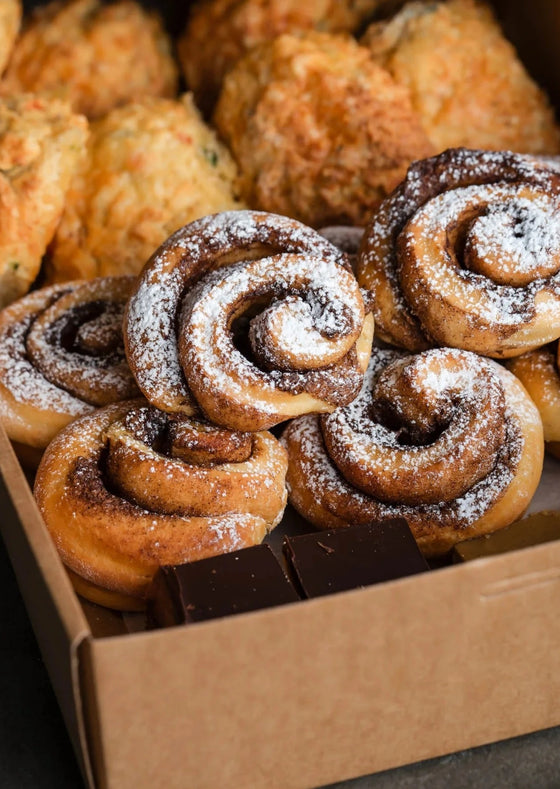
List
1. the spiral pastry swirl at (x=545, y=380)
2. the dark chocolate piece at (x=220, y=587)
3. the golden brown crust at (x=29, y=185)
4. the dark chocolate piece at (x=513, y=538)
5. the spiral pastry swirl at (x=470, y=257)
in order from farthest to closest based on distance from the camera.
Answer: the golden brown crust at (x=29, y=185) < the spiral pastry swirl at (x=545, y=380) < the spiral pastry swirl at (x=470, y=257) < the dark chocolate piece at (x=513, y=538) < the dark chocolate piece at (x=220, y=587)

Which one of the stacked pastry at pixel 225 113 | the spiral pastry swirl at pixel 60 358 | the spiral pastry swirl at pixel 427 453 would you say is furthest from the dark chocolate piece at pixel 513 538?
the stacked pastry at pixel 225 113

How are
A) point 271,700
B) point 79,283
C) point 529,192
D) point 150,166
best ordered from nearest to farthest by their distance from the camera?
1. point 271,700
2. point 529,192
3. point 79,283
4. point 150,166

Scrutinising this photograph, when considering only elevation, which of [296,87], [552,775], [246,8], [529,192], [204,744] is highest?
[246,8]

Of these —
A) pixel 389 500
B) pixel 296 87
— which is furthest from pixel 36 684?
pixel 296 87

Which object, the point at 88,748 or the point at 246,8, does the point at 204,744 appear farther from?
the point at 246,8

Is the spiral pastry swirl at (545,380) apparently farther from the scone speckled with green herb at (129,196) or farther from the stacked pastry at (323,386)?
the scone speckled with green herb at (129,196)

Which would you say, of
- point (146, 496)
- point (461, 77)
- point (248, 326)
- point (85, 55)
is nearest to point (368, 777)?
point (146, 496)
